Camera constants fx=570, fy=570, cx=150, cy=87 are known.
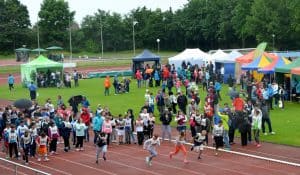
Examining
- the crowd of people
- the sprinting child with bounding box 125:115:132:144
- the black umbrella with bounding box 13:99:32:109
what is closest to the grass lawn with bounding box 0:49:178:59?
the black umbrella with bounding box 13:99:32:109

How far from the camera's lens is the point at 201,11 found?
307 ft

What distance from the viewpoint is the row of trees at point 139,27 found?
89312 millimetres

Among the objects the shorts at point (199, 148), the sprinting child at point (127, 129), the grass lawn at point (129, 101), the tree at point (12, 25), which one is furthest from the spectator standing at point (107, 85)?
the tree at point (12, 25)

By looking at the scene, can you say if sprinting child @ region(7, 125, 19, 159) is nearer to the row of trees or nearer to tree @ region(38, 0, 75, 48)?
the row of trees

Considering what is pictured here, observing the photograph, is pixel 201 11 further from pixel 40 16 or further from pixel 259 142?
pixel 259 142

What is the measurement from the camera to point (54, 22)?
95.4 meters

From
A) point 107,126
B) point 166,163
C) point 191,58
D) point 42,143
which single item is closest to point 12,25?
point 191,58

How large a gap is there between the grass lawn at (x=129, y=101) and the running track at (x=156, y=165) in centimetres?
325

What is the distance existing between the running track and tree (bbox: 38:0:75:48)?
73.2 meters

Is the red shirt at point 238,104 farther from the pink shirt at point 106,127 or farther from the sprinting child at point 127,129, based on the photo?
the pink shirt at point 106,127

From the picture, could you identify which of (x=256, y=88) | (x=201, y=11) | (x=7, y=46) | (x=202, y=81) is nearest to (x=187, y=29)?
(x=201, y=11)

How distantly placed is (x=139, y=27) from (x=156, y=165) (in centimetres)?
7990

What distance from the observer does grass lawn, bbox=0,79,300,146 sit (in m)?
24.0

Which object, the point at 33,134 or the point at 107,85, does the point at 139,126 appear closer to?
the point at 33,134
